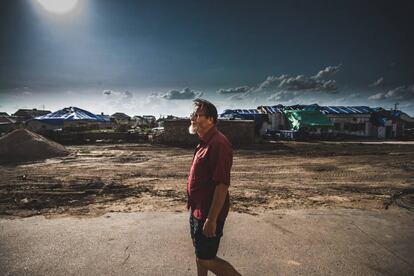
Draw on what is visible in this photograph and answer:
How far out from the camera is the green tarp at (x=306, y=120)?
30578 mm

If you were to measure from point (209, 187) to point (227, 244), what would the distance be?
199 cm

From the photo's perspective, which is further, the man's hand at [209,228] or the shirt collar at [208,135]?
the shirt collar at [208,135]

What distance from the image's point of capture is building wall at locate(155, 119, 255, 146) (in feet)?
73.3

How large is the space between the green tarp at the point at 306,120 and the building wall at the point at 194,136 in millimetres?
10414

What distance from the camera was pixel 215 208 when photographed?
90.8 inches

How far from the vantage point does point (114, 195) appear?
7027 millimetres

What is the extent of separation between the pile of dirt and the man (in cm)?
1450

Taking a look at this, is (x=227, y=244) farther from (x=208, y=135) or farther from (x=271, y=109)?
(x=271, y=109)

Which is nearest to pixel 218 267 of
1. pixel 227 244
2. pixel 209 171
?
pixel 209 171

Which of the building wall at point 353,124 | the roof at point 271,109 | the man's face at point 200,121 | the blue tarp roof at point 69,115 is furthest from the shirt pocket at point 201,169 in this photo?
the blue tarp roof at point 69,115

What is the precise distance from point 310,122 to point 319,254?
29430 millimetres

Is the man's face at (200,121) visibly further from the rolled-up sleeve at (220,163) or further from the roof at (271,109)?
the roof at (271,109)

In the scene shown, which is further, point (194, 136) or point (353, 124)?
point (353, 124)

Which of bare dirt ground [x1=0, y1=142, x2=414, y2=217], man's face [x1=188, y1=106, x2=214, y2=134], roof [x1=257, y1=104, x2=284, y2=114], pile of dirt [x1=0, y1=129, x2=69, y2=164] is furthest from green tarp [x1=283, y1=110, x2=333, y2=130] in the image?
man's face [x1=188, y1=106, x2=214, y2=134]
